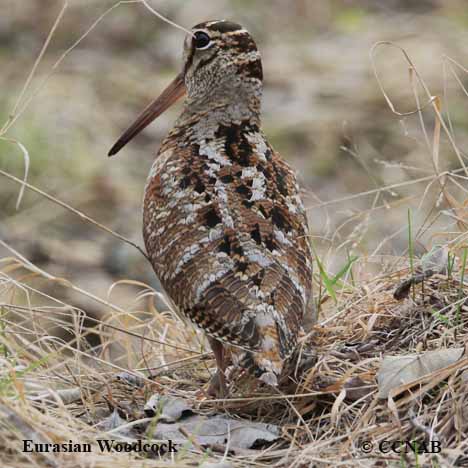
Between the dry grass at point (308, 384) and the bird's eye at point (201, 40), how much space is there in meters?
1.17

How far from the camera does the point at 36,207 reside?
9.70m

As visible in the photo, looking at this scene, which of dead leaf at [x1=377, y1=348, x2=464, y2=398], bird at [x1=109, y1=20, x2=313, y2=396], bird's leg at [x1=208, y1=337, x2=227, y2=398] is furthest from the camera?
bird's leg at [x1=208, y1=337, x2=227, y2=398]

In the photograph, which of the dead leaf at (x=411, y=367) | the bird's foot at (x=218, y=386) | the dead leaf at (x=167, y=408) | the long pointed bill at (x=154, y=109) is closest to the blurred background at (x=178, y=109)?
the long pointed bill at (x=154, y=109)

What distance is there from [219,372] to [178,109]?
6540 millimetres

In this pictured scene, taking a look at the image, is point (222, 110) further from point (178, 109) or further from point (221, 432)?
point (178, 109)

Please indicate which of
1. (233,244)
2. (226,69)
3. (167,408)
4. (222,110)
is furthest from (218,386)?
(226,69)

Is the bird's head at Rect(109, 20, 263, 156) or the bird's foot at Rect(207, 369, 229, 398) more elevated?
the bird's head at Rect(109, 20, 263, 156)

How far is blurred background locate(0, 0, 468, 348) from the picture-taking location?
30.6 ft

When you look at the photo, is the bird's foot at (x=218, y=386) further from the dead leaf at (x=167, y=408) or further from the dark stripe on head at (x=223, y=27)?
the dark stripe on head at (x=223, y=27)

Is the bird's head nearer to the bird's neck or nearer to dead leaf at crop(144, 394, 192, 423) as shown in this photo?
Result: the bird's neck

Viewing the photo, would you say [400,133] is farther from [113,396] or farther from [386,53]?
[113,396]

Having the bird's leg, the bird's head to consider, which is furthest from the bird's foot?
the bird's head

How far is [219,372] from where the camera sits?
4.78 meters

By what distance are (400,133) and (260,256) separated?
6432mm
